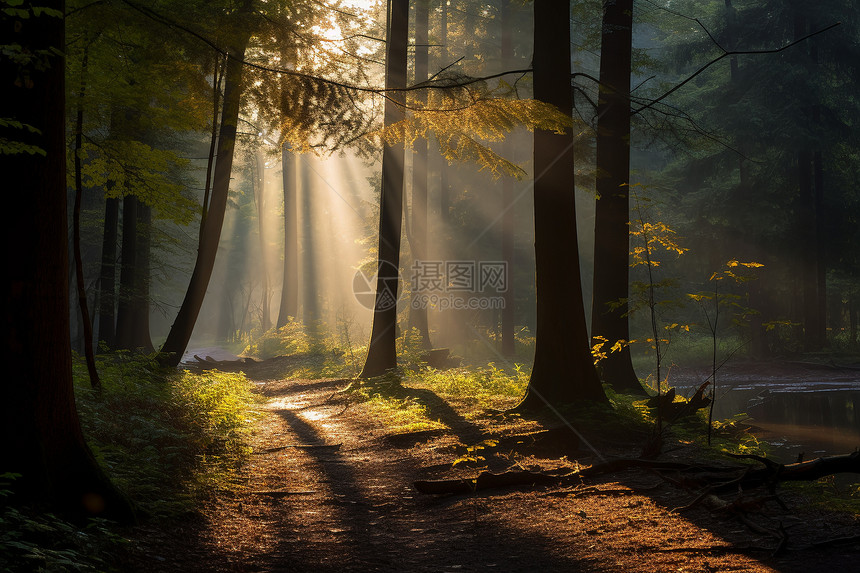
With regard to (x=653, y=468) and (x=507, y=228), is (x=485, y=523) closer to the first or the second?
(x=653, y=468)

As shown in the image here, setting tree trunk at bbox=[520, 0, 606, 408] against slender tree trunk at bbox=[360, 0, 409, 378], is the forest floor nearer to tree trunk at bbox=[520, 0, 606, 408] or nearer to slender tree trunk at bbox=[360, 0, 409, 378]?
tree trunk at bbox=[520, 0, 606, 408]

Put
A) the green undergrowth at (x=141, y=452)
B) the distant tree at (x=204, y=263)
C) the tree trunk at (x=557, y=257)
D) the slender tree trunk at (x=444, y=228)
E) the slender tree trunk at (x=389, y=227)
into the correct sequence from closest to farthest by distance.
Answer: the green undergrowth at (x=141, y=452), the tree trunk at (x=557, y=257), the distant tree at (x=204, y=263), the slender tree trunk at (x=389, y=227), the slender tree trunk at (x=444, y=228)

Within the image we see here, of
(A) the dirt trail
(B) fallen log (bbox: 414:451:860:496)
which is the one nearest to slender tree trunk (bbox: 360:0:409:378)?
(A) the dirt trail

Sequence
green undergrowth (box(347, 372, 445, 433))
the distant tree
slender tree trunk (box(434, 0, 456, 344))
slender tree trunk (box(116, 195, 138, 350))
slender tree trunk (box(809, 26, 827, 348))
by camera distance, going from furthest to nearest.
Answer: slender tree trunk (box(434, 0, 456, 344)) < slender tree trunk (box(809, 26, 827, 348)) < slender tree trunk (box(116, 195, 138, 350)) < the distant tree < green undergrowth (box(347, 372, 445, 433))

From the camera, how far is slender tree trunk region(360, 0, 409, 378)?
13.7 metres

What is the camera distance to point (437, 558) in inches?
167

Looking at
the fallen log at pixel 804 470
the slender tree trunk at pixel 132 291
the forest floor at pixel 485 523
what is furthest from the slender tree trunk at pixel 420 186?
the fallen log at pixel 804 470

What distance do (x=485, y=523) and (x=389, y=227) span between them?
967 centimetres

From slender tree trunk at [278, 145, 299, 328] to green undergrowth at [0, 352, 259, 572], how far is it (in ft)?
59.3

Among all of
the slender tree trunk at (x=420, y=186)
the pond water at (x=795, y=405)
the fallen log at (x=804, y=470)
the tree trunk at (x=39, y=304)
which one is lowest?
the pond water at (x=795, y=405)

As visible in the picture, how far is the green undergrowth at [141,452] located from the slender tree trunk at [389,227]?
10.1 ft

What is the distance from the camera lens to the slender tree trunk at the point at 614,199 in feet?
33.9

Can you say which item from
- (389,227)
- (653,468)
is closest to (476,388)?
(389,227)

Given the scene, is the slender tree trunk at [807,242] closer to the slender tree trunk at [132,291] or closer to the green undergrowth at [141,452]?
the green undergrowth at [141,452]
